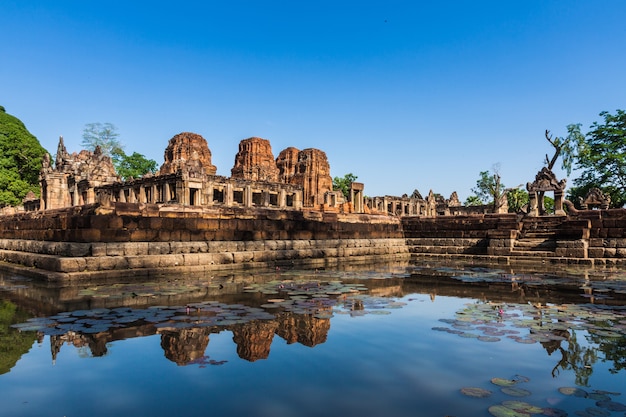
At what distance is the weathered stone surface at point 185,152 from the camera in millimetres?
50438

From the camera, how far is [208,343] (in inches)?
140

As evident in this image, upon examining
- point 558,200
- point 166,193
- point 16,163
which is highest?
point 16,163

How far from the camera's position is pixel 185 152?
5044 cm

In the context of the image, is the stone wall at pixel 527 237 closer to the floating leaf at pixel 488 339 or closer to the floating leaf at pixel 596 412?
the floating leaf at pixel 488 339

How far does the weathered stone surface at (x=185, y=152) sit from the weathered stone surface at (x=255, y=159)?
4813 millimetres

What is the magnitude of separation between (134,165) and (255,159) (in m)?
19.8

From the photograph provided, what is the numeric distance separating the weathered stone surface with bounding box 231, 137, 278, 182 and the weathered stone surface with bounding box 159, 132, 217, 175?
481cm

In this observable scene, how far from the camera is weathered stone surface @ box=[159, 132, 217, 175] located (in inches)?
1986

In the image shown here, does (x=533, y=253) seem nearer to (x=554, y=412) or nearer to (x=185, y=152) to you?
(x=554, y=412)

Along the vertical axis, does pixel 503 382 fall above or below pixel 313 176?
below

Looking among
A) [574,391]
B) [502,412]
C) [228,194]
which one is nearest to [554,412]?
[502,412]

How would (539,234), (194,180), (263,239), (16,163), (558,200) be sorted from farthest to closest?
(16,163) < (194,180) < (558,200) < (539,234) < (263,239)

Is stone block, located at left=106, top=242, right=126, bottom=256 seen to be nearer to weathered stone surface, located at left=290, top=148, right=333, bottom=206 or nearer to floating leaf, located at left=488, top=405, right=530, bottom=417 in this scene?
floating leaf, located at left=488, top=405, right=530, bottom=417

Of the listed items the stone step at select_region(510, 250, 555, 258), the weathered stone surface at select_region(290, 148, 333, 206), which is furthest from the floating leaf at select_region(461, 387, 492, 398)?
the weathered stone surface at select_region(290, 148, 333, 206)
